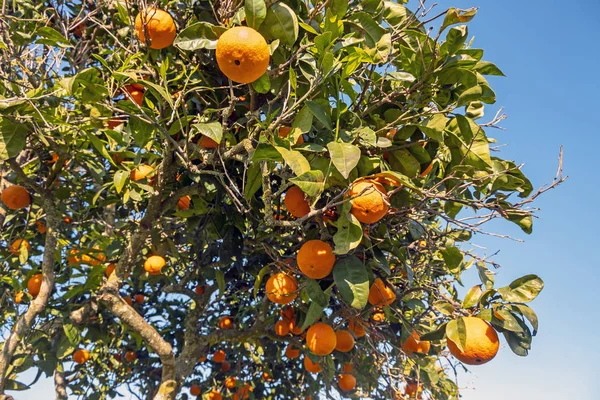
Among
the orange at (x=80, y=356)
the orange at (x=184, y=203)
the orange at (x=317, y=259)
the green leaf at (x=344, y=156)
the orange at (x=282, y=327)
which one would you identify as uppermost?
the green leaf at (x=344, y=156)

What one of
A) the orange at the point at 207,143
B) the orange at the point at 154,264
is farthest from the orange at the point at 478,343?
the orange at the point at 154,264

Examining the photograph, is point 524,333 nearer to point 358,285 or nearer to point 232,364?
point 358,285

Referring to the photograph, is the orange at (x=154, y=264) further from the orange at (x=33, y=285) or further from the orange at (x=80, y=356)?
the orange at (x=80, y=356)

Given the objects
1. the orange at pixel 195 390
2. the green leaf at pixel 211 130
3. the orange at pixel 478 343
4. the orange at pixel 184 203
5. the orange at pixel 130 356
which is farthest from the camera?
the orange at pixel 195 390

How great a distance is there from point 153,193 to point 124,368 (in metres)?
3.19

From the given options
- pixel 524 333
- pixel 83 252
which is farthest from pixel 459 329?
pixel 83 252

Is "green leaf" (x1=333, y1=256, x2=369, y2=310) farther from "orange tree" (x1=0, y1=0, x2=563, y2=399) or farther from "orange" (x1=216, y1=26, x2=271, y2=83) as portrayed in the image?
"orange" (x1=216, y1=26, x2=271, y2=83)

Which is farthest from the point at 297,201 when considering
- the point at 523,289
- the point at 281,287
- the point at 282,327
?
the point at 282,327

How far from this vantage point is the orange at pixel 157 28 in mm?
1993

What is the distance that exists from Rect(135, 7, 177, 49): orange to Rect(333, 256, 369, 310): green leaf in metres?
1.26

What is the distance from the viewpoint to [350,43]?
1.87 meters

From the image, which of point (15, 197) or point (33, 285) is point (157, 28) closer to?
point (15, 197)

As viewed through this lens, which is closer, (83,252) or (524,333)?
(524,333)

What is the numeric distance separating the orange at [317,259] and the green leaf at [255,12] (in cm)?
92
